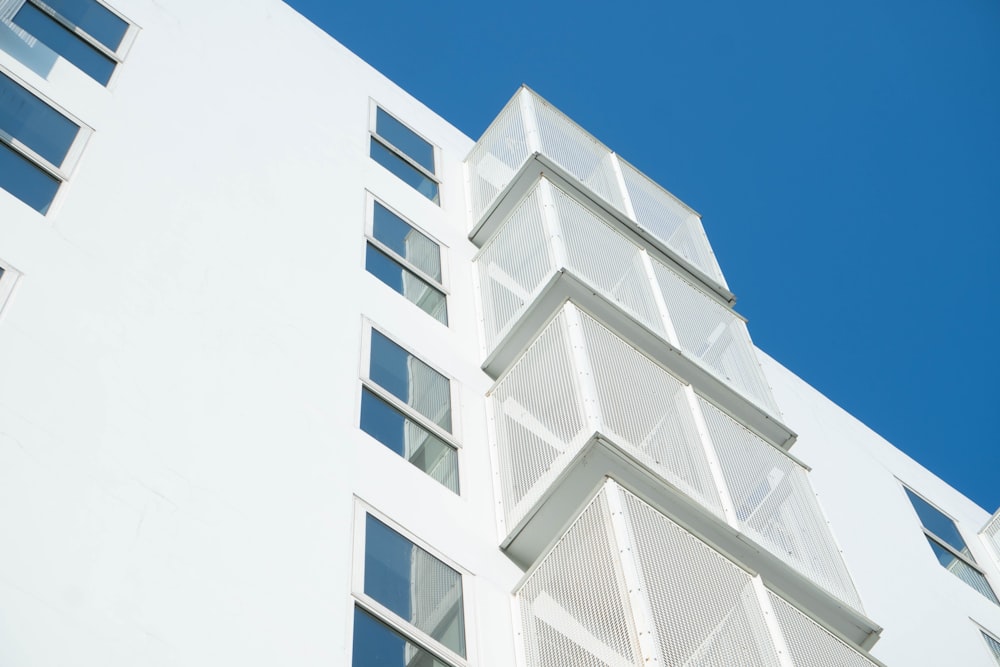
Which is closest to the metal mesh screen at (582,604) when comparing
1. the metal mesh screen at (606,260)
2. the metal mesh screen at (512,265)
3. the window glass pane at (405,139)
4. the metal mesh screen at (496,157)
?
the metal mesh screen at (512,265)

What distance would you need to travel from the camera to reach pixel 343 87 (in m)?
17.3

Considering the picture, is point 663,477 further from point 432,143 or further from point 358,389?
point 432,143

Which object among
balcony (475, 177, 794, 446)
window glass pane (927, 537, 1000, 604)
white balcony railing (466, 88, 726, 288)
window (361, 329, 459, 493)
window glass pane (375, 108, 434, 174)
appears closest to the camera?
window (361, 329, 459, 493)

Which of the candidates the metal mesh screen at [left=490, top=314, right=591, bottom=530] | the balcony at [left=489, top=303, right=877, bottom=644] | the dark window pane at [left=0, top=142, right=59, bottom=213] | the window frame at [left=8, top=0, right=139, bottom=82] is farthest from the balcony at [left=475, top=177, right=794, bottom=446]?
the dark window pane at [left=0, top=142, right=59, bottom=213]

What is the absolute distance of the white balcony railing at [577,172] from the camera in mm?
16969

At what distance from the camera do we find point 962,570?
19250 mm

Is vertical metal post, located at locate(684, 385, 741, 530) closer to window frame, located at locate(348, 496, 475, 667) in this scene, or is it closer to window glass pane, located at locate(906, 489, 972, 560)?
window frame, located at locate(348, 496, 475, 667)

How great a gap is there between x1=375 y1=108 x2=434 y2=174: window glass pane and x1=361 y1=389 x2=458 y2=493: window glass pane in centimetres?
651

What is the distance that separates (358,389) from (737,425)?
407cm

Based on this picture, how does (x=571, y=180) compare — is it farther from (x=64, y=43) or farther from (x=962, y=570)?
(x=962, y=570)

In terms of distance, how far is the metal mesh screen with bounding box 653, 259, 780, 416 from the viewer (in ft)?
46.6

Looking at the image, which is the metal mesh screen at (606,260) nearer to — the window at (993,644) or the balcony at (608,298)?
the balcony at (608,298)

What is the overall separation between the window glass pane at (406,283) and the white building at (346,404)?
0.04m

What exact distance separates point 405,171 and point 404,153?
1.78ft
